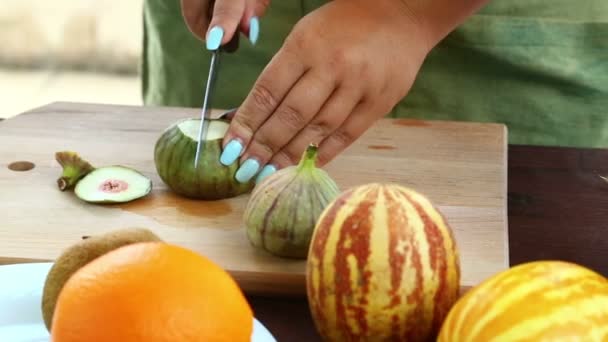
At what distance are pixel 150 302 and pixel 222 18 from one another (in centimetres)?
70

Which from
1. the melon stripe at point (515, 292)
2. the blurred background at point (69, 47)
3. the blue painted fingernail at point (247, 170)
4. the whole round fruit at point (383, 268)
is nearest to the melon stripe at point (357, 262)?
the whole round fruit at point (383, 268)

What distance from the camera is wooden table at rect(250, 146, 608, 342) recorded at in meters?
1.09

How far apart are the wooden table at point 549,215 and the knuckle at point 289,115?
308 millimetres

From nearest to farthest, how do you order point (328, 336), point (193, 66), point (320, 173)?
point (328, 336) < point (320, 173) < point (193, 66)

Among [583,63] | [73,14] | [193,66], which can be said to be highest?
[583,63]

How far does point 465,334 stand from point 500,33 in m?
0.95

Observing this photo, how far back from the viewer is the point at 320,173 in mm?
1145

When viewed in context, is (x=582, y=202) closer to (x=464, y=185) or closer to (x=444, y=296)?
(x=464, y=185)

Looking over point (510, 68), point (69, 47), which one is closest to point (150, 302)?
point (510, 68)

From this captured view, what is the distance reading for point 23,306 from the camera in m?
1.01

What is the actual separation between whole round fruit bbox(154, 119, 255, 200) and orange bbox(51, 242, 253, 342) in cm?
52

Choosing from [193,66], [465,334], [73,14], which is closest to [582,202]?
[465,334]

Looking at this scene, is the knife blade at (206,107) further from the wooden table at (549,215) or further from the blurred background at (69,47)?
the blurred background at (69,47)

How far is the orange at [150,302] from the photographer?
0.77 m
